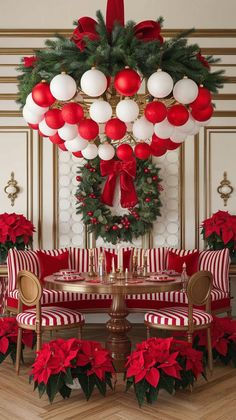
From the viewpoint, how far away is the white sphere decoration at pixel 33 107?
3.65 m

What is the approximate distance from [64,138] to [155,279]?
1.37 meters

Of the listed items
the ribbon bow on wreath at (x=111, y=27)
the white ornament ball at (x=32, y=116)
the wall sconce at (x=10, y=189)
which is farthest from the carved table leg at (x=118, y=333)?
the wall sconce at (x=10, y=189)

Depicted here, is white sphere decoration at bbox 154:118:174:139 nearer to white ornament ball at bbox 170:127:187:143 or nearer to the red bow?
white ornament ball at bbox 170:127:187:143

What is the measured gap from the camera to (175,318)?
4.10 m

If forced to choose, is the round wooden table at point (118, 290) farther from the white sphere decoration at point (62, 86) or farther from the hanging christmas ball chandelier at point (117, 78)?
the white sphere decoration at point (62, 86)

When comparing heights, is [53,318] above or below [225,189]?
below

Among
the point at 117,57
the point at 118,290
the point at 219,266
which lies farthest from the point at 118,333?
the point at 117,57

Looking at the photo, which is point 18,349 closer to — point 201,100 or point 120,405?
point 120,405

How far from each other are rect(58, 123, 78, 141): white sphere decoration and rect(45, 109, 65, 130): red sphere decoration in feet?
0.36

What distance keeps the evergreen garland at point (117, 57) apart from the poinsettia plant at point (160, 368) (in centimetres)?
192

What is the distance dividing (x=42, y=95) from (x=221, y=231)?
3.05 m

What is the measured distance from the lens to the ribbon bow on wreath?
11.6 ft

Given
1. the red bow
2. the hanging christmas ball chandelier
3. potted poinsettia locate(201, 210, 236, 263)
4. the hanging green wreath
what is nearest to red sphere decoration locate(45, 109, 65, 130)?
the hanging christmas ball chandelier

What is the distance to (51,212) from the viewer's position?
645cm
